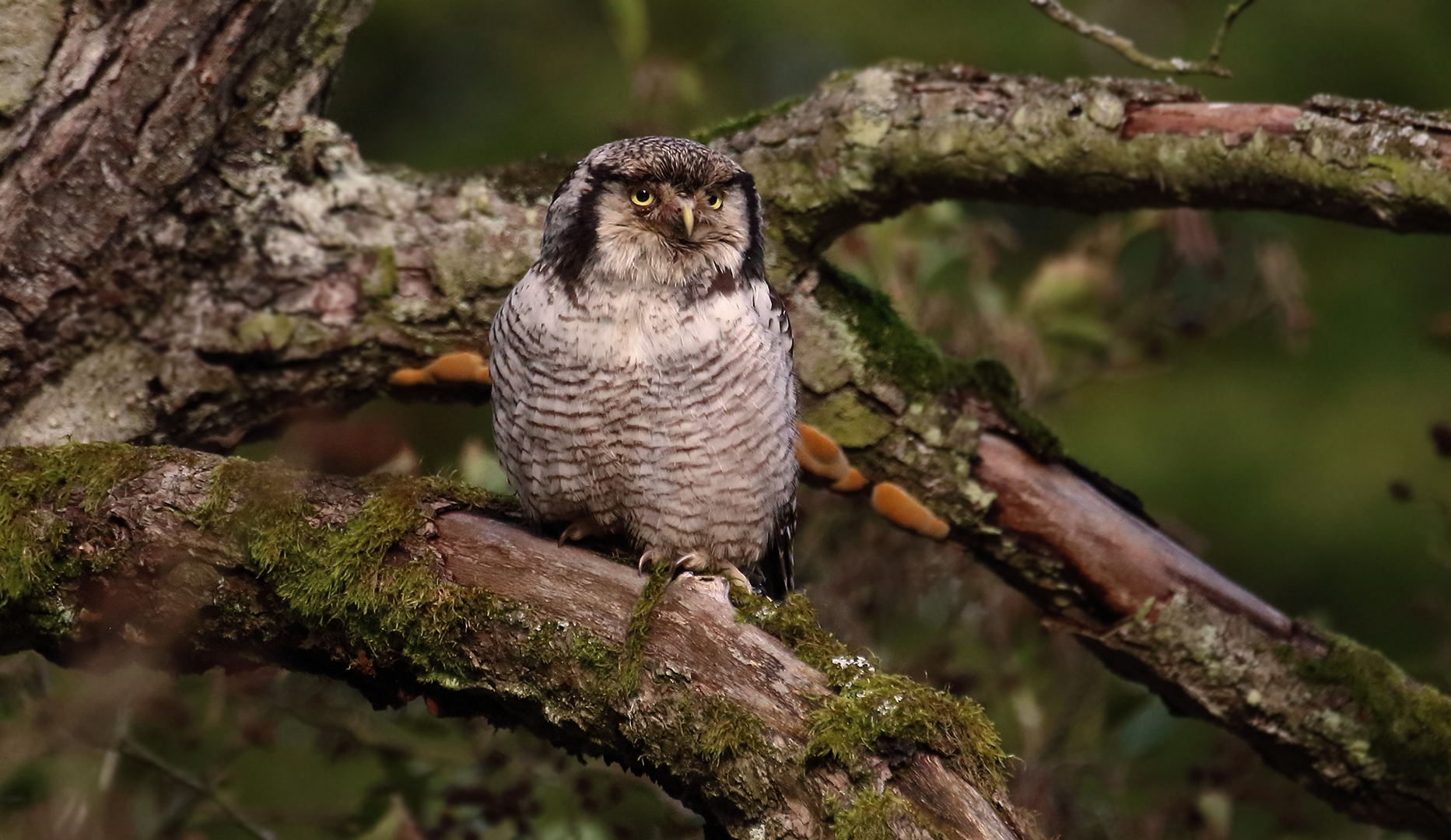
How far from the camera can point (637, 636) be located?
2943 millimetres

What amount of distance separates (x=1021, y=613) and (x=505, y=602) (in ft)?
7.32

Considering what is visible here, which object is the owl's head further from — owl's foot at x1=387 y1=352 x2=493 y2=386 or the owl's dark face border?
owl's foot at x1=387 y1=352 x2=493 y2=386

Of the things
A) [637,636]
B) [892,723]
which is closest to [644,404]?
[637,636]

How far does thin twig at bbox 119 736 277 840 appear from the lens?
390cm

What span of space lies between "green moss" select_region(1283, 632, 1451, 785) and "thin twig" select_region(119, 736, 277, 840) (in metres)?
2.84

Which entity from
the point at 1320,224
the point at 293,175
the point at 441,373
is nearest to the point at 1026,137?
the point at 441,373

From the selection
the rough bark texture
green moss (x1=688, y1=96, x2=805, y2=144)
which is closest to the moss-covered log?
the rough bark texture

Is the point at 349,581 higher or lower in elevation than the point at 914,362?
lower

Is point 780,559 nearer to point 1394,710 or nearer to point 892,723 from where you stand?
point 892,723

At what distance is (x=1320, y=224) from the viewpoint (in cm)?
904

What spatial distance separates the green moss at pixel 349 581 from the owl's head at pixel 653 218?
84 centimetres

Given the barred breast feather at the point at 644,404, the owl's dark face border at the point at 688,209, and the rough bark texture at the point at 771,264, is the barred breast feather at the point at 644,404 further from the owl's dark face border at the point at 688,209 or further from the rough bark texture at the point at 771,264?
the rough bark texture at the point at 771,264

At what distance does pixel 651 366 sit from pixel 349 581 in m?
0.84

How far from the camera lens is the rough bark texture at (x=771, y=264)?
367 cm
